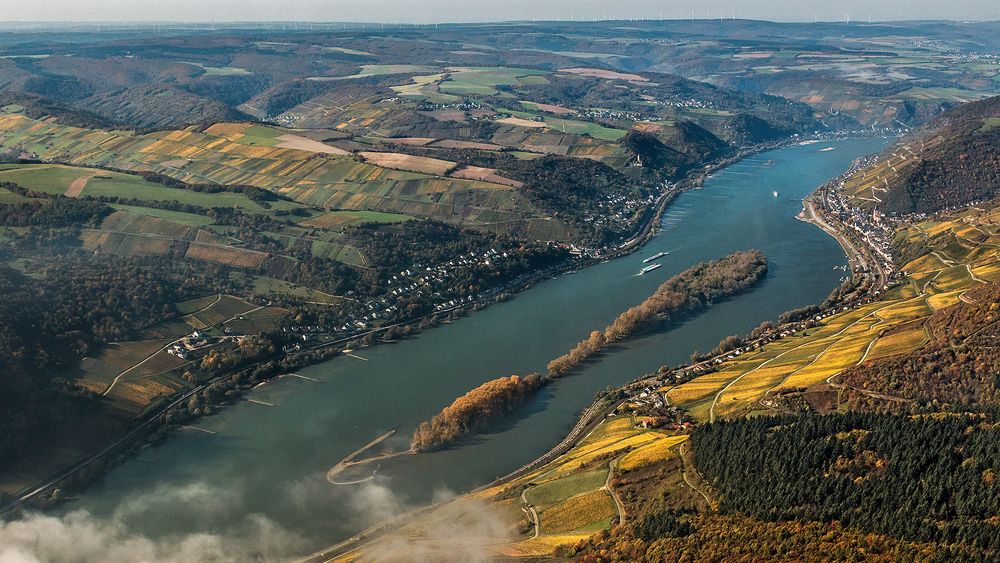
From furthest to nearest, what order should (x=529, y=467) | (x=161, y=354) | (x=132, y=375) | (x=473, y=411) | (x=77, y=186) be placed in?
1. (x=77, y=186)
2. (x=161, y=354)
3. (x=132, y=375)
4. (x=473, y=411)
5. (x=529, y=467)

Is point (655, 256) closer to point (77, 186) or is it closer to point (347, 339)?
point (347, 339)

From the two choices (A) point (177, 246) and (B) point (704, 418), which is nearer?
(B) point (704, 418)

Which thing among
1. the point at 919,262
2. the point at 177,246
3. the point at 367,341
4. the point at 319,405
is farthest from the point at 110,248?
the point at 919,262

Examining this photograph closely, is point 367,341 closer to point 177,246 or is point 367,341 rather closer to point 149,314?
point 149,314

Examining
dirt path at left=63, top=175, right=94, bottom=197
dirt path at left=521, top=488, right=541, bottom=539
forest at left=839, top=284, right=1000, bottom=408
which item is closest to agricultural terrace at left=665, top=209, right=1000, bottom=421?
forest at left=839, top=284, right=1000, bottom=408

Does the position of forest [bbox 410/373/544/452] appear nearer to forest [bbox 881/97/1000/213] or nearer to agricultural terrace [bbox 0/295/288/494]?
agricultural terrace [bbox 0/295/288/494]

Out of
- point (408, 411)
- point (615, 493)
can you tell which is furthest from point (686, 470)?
point (408, 411)
